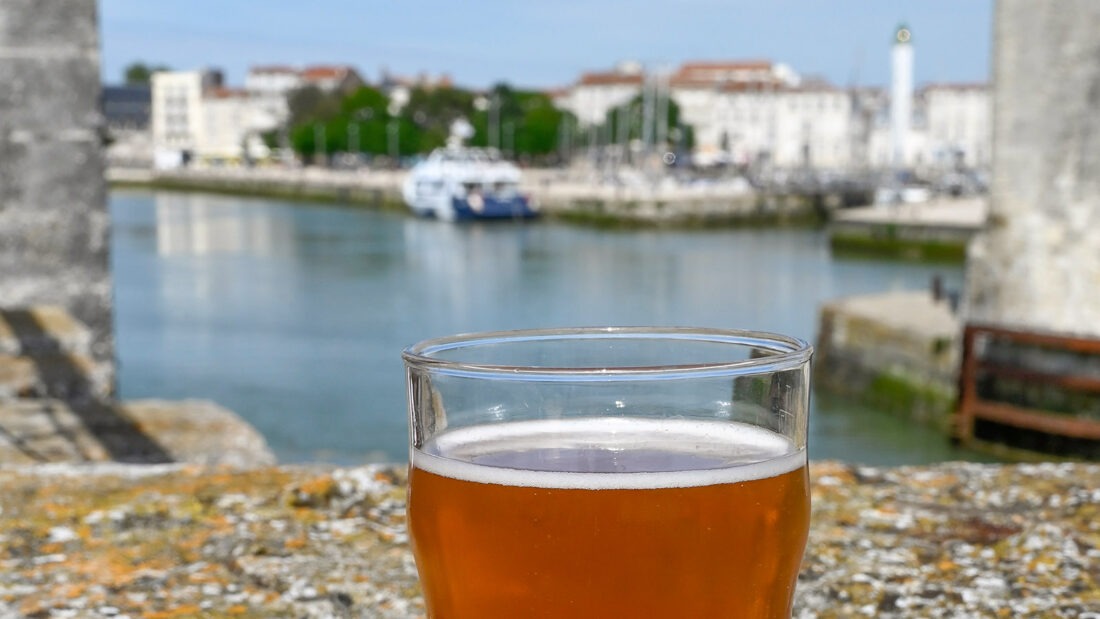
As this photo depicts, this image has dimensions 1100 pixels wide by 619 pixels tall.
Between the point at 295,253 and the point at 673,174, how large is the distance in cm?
4706

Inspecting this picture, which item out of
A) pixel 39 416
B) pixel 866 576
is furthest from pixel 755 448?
pixel 39 416

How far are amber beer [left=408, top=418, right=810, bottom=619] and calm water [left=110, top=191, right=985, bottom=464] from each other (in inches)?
392

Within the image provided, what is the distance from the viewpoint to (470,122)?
9988 cm

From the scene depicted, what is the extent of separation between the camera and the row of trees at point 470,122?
96625mm

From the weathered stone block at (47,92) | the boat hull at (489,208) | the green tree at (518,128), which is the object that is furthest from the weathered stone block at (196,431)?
the green tree at (518,128)

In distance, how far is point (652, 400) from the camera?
945 millimetres

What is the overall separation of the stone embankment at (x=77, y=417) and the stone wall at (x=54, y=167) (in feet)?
1.36

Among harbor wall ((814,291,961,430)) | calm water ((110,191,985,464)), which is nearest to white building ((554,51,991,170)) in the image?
calm water ((110,191,985,464))

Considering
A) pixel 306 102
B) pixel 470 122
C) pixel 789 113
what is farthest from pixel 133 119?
pixel 789 113

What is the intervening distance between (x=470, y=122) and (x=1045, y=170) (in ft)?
296

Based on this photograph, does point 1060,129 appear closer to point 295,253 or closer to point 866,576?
point 866,576

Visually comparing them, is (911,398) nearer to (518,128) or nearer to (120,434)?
(120,434)

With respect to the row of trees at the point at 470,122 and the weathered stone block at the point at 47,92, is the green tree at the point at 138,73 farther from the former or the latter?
the weathered stone block at the point at 47,92

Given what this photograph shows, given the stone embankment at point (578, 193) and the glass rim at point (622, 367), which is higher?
the glass rim at point (622, 367)
